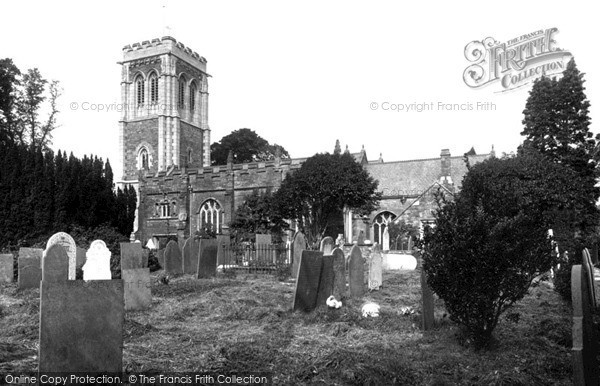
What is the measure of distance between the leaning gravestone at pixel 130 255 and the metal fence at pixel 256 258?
4543mm

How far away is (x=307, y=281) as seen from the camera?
904cm

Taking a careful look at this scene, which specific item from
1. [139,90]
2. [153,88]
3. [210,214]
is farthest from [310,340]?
[139,90]

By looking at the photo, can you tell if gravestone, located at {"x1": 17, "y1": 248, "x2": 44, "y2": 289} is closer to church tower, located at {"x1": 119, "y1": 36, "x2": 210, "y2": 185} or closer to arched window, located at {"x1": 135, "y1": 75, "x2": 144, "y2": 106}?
church tower, located at {"x1": 119, "y1": 36, "x2": 210, "y2": 185}

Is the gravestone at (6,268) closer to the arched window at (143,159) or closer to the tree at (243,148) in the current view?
the arched window at (143,159)

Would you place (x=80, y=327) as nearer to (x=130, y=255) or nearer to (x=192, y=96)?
(x=130, y=255)

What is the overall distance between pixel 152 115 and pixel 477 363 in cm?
4180

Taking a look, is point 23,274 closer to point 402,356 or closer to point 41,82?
point 402,356

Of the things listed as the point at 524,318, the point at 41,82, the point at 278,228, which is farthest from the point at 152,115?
the point at 524,318

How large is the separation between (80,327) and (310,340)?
9.91 ft

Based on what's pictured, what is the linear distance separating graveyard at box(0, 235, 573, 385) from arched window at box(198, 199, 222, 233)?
2627 cm

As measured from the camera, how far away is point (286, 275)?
50.7ft

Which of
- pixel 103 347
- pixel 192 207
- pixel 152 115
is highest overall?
pixel 152 115

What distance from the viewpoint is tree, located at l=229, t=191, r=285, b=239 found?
91.5 feet

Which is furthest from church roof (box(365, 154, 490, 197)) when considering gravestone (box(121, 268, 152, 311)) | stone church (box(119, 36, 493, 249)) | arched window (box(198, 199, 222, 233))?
gravestone (box(121, 268, 152, 311))
